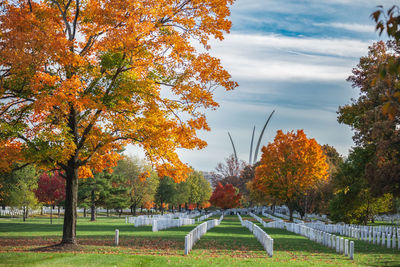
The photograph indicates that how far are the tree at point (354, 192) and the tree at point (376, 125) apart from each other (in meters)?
0.82

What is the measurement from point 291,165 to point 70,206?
31668 millimetres

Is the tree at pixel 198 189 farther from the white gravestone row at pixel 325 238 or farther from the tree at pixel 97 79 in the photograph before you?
the tree at pixel 97 79

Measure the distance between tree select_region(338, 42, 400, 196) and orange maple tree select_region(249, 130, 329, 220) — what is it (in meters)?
20.8

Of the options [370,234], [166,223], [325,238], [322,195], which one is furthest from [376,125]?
[322,195]

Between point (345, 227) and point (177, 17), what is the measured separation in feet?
75.4

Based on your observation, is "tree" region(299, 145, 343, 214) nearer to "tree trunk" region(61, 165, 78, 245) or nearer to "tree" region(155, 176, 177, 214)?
"tree" region(155, 176, 177, 214)

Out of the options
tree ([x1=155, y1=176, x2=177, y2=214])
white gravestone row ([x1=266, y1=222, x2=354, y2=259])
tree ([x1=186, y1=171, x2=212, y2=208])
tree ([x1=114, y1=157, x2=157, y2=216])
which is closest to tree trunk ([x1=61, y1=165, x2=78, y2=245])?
white gravestone row ([x1=266, y1=222, x2=354, y2=259])

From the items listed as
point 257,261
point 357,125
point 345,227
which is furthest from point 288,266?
point 345,227

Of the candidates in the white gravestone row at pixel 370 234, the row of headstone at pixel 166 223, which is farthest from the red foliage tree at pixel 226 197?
the white gravestone row at pixel 370 234

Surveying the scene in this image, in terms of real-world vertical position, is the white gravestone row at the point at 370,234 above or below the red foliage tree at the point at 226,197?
above

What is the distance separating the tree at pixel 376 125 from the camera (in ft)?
63.2

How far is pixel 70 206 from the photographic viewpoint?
1952 centimetres

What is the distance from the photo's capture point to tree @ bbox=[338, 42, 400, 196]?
19266mm

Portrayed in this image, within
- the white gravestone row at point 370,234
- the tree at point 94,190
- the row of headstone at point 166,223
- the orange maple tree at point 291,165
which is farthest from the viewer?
the tree at point 94,190
